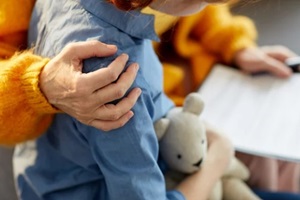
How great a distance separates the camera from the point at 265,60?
103 centimetres

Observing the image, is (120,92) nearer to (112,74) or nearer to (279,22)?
(112,74)

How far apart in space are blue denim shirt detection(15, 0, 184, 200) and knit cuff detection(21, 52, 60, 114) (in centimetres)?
4

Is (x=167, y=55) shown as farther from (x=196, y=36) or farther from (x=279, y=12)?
(x=279, y=12)

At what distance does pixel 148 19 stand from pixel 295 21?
493 mm

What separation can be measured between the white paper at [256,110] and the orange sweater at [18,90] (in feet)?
1.24

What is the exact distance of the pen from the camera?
103 centimetres

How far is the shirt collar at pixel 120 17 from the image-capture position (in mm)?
630

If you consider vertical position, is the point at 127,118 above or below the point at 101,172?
above

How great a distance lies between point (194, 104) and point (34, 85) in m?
0.27

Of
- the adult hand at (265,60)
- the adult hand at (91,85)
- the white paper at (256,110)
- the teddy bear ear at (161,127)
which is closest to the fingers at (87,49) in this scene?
the adult hand at (91,85)

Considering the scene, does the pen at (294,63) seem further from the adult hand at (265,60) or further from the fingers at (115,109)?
the fingers at (115,109)

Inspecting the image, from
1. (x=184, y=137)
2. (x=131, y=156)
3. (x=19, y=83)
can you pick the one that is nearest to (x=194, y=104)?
(x=184, y=137)

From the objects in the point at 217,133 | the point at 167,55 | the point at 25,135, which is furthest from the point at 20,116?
the point at 167,55

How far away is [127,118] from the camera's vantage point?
1.99 feet
